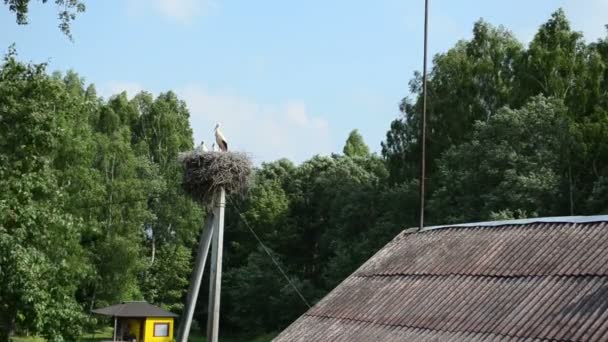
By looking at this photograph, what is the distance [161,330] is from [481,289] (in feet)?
89.3

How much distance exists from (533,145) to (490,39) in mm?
8216

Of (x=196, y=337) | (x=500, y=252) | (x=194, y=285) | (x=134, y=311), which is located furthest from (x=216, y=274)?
(x=196, y=337)

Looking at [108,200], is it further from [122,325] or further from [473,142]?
[473,142]

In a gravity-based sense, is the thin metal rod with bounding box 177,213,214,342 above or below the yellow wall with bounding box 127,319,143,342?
above

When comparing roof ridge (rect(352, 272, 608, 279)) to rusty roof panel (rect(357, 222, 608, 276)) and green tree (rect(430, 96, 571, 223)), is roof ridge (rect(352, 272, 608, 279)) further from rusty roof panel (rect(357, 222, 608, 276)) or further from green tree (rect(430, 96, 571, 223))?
green tree (rect(430, 96, 571, 223))

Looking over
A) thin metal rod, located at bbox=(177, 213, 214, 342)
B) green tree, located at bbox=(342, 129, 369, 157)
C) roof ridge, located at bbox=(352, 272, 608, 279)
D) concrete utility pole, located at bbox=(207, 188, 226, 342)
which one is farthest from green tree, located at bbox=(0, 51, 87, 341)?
green tree, located at bbox=(342, 129, 369, 157)

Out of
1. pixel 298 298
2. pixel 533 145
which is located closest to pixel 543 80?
pixel 533 145

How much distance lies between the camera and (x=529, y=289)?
29.3 ft

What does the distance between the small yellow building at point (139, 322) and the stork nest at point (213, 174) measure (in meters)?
20.3

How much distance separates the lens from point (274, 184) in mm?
47250

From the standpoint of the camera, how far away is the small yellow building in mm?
34156

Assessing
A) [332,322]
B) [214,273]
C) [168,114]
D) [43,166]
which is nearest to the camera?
[332,322]

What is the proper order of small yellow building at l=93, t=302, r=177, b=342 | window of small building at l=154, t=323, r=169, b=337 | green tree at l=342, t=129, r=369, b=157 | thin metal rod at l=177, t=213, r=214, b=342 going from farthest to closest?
green tree at l=342, t=129, r=369, b=157 < window of small building at l=154, t=323, r=169, b=337 < small yellow building at l=93, t=302, r=177, b=342 < thin metal rod at l=177, t=213, r=214, b=342

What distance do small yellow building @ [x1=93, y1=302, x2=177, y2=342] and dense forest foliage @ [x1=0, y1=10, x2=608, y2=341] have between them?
2.18 m
